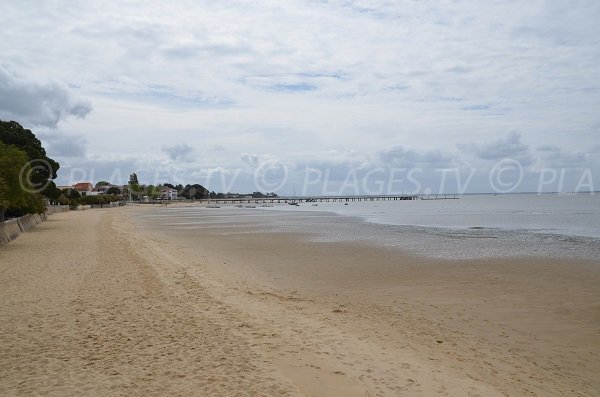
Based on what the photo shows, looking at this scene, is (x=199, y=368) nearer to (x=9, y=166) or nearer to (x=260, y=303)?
(x=260, y=303)

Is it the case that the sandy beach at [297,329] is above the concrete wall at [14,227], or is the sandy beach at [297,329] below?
above

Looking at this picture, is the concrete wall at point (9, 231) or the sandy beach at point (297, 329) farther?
the concrete wall at point (9, 231)

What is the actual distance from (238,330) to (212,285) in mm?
4464

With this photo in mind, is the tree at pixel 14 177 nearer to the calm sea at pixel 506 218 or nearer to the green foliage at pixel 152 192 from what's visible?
the calm sea at pixel 506 218

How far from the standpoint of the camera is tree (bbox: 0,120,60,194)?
1502 inches

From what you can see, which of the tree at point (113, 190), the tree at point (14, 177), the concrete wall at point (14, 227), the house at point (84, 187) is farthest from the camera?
the tree at point (113, 190)

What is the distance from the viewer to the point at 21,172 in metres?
26.0

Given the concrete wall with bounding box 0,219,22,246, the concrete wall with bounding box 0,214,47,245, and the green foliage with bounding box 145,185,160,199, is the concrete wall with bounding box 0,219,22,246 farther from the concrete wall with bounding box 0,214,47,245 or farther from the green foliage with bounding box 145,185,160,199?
the green foliage with bounding box 145,185,160,199

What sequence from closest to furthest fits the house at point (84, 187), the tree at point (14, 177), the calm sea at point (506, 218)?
the tree at point (14, 177), the calm sea at point (506, 218), the house at point (84, 187)

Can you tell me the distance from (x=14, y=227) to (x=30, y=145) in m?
16.1

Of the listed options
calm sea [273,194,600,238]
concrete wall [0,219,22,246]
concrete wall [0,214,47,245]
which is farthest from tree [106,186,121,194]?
concrete wall [0,219,22,246]

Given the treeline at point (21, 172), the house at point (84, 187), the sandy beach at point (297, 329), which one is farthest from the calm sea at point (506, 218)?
the house at point (84, 187)

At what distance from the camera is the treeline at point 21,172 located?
987 inches

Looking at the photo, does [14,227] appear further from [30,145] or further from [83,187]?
[83,187]
